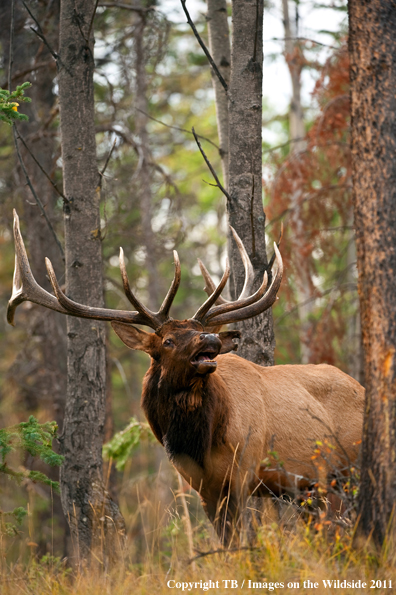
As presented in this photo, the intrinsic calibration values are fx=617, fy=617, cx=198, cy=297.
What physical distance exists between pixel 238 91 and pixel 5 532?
4.43 meters

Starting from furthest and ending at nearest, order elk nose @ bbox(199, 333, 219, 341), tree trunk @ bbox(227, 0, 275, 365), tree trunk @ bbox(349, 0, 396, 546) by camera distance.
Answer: tree trunk @ bbox(227, 0, 275, 365)
elk nose @ bbox(199, 333, 219, 341)
tree trunk @ bbox(349, 0, 396, 546)

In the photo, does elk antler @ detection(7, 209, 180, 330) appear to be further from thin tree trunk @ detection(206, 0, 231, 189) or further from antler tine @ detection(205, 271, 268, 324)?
thin tree trunk @ detection(206, 0, 231, 189)

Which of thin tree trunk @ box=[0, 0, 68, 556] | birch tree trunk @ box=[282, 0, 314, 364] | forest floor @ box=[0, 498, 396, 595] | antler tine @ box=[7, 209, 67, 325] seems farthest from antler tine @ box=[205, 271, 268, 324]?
birch tree trunk @ box=[282, 0, 314, 364]

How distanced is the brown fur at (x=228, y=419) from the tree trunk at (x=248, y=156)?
0.42m

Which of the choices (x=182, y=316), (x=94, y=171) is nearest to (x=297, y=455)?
(x=94, y=171)

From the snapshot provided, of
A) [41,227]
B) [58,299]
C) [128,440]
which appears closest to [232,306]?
[58,299]

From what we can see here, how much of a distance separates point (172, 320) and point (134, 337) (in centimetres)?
41

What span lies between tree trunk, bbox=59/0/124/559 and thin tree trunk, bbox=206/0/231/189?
2115mm

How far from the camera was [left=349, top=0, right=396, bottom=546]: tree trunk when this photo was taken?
3.55 metres

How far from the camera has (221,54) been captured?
773 cm

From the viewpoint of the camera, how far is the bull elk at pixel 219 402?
500 cm

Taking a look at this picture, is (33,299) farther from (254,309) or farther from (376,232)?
(376,232)

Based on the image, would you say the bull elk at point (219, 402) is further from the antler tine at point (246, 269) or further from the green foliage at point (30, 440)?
the green foliage at point (30, 440)

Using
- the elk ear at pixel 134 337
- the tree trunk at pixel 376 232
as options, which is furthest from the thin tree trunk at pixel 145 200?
the tree trunk at pixel 376 232
